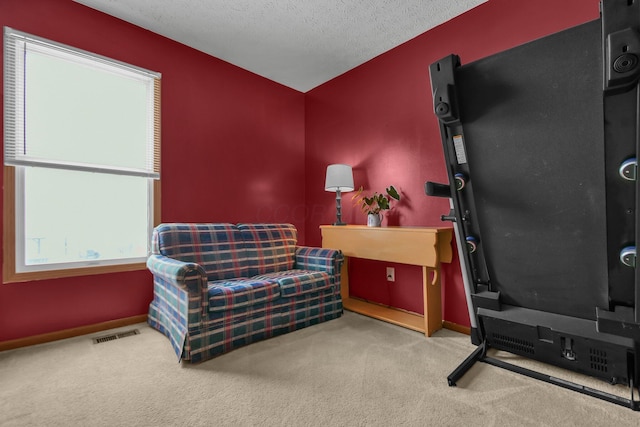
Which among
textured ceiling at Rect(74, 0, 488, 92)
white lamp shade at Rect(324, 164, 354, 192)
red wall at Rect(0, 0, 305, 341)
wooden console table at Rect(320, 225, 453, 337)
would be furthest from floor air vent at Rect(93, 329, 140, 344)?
textured ceiling at Rect(74, 0, 488, 92)

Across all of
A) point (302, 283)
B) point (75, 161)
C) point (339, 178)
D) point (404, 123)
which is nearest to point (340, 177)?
point (339, 178)

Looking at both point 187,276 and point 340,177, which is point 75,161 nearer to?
point 187,276

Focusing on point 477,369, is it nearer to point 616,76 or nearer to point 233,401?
point 233,401

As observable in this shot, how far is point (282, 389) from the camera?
1.51 metres

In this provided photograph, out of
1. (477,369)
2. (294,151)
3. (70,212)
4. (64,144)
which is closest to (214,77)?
(294,151)

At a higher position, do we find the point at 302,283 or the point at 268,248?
the point at 268,248

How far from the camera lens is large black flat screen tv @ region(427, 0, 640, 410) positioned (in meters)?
1.07

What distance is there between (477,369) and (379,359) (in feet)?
1.81

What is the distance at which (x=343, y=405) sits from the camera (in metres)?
1.38

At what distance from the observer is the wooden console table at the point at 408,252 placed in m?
2.21

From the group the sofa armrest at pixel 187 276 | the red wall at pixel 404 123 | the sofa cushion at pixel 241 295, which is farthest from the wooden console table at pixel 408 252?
the sofa armrest at pixel 187 276

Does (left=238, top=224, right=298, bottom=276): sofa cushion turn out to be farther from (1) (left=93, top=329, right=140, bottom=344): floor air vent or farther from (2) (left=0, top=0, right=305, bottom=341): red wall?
(1) (left=93, top=329, right=140, bottom=344): floor air vent

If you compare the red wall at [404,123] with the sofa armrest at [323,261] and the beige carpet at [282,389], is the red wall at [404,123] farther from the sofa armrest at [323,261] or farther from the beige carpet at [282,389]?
the beige carpet at [282,389]

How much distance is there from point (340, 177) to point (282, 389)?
1.97m
